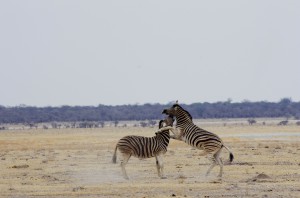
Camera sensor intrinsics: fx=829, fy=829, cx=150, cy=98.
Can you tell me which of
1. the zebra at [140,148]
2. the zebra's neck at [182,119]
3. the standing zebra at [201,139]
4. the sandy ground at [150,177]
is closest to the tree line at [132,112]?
the sandy ground at [150,177]

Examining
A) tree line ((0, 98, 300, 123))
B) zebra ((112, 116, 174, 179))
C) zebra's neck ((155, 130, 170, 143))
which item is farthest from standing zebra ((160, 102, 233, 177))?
tree line ((0, 98, 300, 123))

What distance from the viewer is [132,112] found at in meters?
126

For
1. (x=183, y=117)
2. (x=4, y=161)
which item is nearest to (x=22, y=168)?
(x=4, y=161)

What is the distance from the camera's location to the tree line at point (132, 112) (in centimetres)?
11488

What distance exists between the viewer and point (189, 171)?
2412 cm

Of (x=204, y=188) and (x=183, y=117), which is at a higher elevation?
(x=183, y=117)

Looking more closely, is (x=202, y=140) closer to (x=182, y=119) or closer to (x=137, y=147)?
(x=182, y=119)

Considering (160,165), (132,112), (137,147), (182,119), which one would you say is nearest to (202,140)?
(182,119)

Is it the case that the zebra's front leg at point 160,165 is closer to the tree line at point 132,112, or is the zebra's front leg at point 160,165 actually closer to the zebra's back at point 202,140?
the zebra's back at point 202,140

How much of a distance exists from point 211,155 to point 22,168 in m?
7.05

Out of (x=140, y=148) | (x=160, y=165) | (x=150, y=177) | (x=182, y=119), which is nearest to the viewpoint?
(x=140, y=148)

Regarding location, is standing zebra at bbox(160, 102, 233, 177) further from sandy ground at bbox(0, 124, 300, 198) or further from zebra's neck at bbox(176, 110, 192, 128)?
sandy ground at bbox(0, 124, 300, 198)

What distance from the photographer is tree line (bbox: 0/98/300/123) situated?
115 metres

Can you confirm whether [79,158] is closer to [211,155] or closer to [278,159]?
[278,159]
